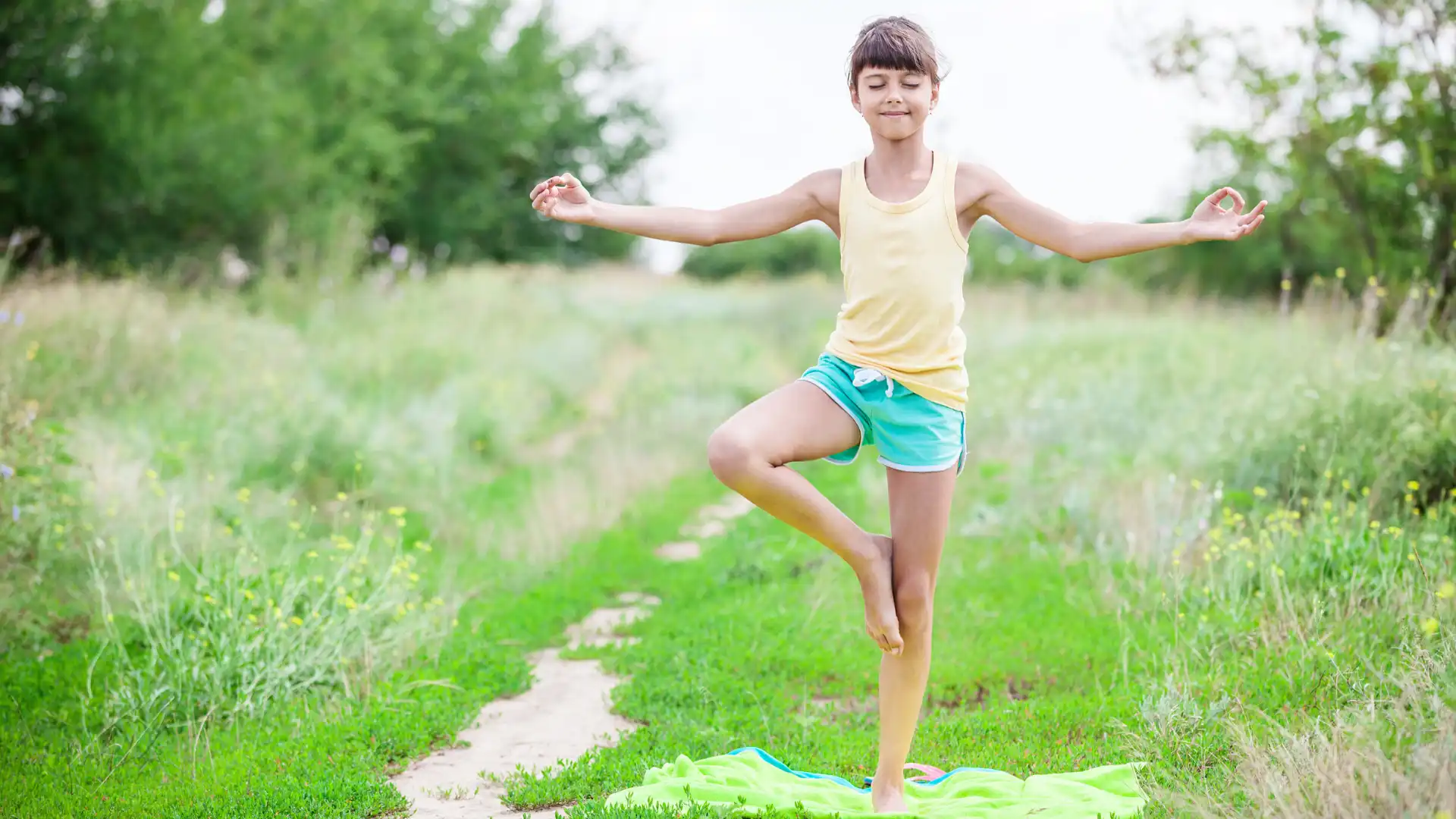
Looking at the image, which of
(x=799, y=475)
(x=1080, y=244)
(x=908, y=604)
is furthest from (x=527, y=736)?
(x=1080, y=244)

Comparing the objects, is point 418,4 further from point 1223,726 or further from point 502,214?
point 1223,726

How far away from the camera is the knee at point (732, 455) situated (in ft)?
10.2

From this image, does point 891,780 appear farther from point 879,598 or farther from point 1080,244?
point 1080,244

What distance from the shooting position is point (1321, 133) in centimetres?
953

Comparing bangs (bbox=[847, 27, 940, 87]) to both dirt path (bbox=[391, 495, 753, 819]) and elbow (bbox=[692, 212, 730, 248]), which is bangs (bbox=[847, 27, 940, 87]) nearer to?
elbow (bbox=[692, 212, 730, 248])

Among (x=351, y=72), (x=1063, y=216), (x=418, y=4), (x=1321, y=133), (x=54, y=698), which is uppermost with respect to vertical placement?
(x=418, y=4)

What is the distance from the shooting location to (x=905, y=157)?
343cm

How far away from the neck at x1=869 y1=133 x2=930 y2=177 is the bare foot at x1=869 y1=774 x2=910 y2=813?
1871mm

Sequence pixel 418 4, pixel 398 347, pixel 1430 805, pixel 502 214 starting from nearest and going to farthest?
pixel 1430 805, pixel 398 347, pixel 418 4, pixel 502 214

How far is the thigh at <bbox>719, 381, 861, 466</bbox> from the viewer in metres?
3.17

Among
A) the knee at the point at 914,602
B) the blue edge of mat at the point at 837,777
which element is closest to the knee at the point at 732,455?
the knee at the point at 914,602

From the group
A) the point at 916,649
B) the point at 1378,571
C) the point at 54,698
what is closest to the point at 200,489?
the point at 54,698

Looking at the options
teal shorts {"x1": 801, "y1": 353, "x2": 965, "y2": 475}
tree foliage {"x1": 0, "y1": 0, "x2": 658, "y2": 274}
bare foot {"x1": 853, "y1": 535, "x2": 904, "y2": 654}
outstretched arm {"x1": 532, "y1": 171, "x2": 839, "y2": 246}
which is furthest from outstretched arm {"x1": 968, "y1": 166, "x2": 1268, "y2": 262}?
tree foliage {"x1": 0, "y1": 0, "x2": 658, "y2": 274}

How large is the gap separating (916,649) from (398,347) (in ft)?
28.8
